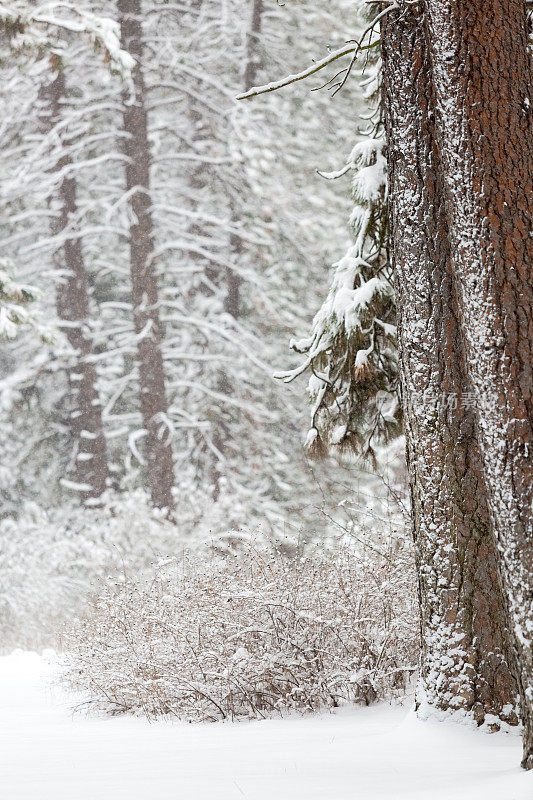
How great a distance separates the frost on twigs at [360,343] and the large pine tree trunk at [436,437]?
48.2 inches

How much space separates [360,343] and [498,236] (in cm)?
261

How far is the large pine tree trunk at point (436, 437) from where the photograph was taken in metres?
4.98

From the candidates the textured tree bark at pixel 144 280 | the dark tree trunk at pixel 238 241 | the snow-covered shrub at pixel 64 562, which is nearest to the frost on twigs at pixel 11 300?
the snow-covered shrub at pixel 64 562

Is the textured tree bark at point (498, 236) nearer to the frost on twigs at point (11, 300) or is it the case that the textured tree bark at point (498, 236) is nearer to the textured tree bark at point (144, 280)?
the frost on twigs at point (11, 300)

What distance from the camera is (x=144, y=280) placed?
16969mm

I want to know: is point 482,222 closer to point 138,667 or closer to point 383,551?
point 383,551

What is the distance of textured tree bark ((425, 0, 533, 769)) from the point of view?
386 cm

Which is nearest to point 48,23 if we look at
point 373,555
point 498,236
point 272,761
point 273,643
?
point 373,555

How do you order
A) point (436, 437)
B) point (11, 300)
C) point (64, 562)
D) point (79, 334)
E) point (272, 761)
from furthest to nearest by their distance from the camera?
point (79, 334)
point (64, 562)
point (11, 300)
point (436, 437)
point (272, 761)

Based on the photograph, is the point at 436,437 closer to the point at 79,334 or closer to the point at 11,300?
the point at 11,300

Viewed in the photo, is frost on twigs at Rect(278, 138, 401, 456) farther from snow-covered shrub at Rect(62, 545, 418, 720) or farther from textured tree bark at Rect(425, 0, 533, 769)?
textured tree bark at Rect(425, 0, 533, 769)

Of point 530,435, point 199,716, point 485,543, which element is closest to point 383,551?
point 199,716

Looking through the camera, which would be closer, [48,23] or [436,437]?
[436,437]

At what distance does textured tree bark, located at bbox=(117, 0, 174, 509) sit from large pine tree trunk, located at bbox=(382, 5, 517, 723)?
454 inches
